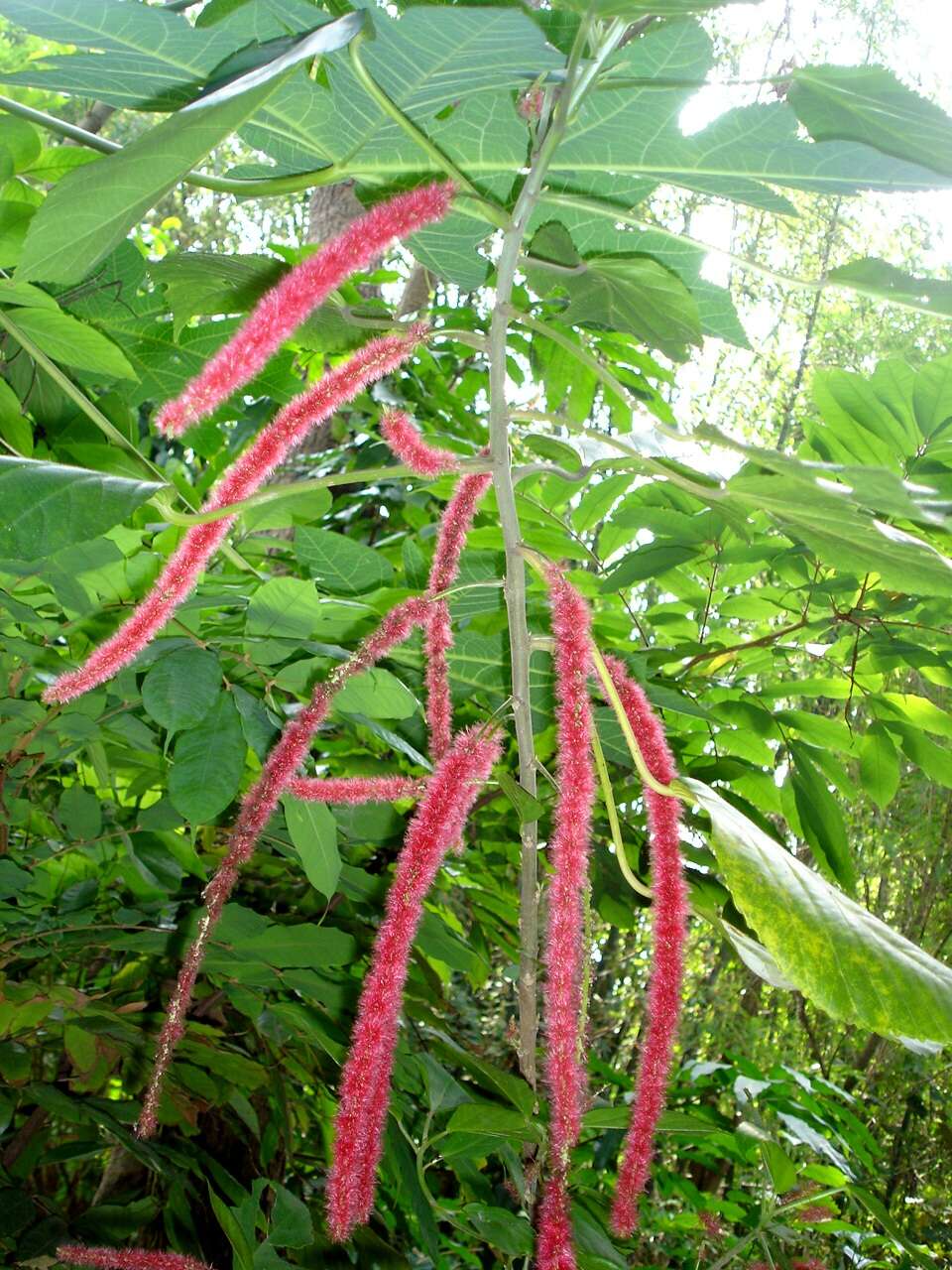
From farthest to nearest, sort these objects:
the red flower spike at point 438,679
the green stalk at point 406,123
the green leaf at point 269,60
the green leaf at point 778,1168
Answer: the green leaf at point 778,1168, the red flower spike at point 438,679, the green stalk at point 406,123, the green leaf at point 269,60

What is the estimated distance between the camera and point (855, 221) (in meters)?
4.23

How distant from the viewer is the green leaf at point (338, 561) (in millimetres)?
796

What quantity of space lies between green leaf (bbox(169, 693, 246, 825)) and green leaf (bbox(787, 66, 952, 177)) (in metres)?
0.50

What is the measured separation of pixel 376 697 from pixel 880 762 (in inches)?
24.3

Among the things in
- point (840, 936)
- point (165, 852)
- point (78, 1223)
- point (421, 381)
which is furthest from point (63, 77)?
point (421, 381)

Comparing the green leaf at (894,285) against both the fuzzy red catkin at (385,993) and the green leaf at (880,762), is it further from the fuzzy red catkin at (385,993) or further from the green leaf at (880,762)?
the green leaf at (880,762)

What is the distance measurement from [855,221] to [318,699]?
170 inches

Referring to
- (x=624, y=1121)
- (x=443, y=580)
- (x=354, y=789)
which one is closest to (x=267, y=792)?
(x=354, y=789)

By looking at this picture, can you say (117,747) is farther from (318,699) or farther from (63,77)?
(63,77)

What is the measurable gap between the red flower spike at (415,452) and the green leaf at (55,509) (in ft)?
0.40

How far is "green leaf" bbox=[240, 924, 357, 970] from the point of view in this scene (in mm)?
834

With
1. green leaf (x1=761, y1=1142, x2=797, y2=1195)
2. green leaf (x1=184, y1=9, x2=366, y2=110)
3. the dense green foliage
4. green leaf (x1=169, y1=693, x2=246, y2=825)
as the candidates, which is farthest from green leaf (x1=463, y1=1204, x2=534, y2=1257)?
green leaf (x1=184, y1=9, x2=366, y2=110)

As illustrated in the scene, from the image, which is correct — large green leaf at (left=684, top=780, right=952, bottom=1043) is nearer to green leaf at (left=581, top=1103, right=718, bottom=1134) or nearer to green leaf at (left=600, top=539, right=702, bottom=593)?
green leaf at (left=581, top=1103, right=718, bottom=1134)

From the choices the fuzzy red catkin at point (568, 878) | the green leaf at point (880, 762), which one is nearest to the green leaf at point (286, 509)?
the fuzzy red catkin at point (568, 878)
